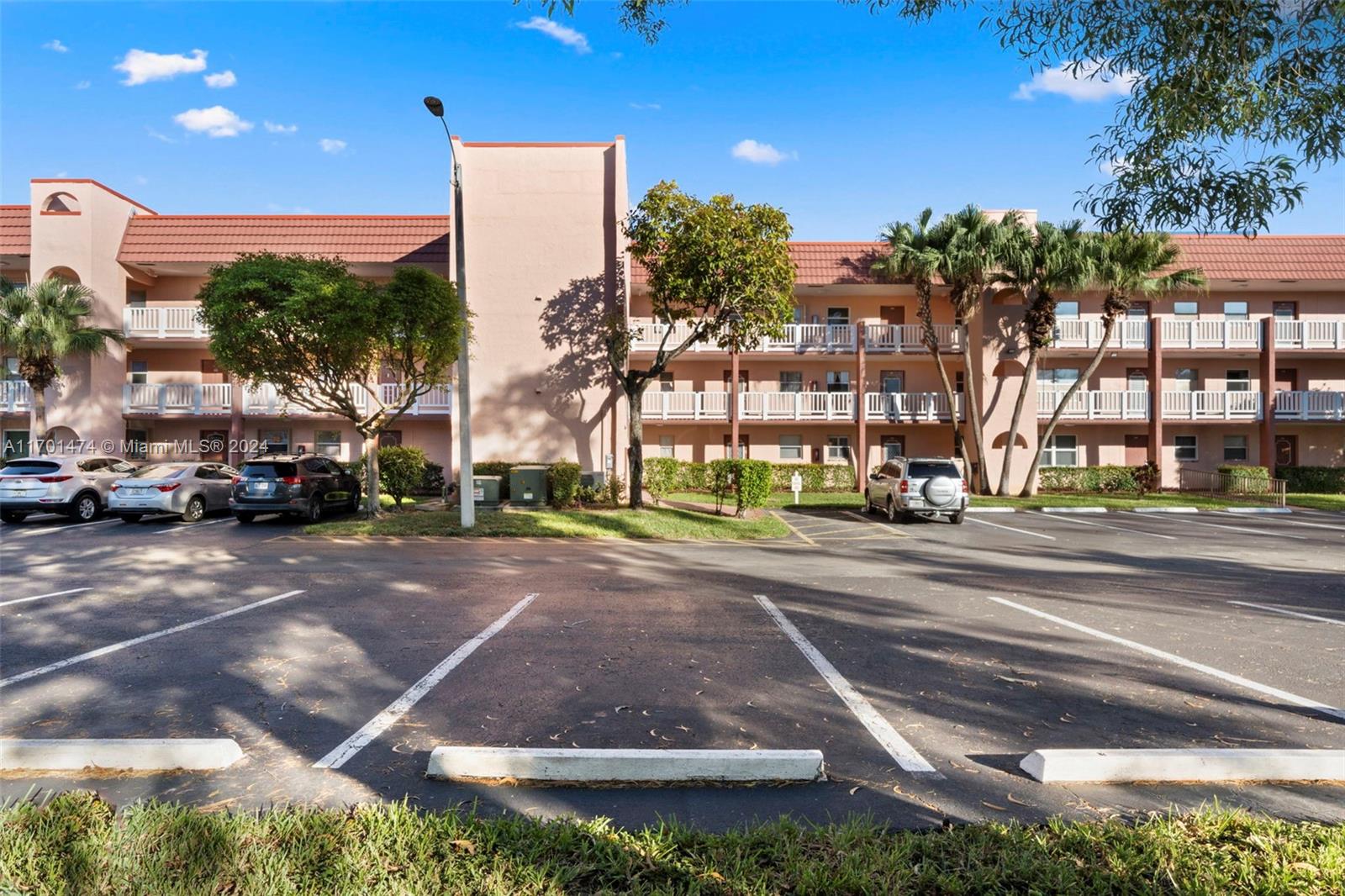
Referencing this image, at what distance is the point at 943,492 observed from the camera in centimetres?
1747

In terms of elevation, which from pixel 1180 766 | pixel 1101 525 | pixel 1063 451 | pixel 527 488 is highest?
pixel 1063 451

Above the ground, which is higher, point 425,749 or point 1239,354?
point 1239,354

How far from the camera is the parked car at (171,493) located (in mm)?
16406

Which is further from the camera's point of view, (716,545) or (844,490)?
(844,490)

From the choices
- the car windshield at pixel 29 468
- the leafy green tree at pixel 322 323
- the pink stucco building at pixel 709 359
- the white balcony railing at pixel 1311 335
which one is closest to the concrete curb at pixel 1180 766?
the leafy green tree at pixel 322 323

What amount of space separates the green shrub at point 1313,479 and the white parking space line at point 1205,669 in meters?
29.1

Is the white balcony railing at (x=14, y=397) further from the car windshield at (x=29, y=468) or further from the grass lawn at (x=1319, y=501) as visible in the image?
the grass lawn at (x=1319, y=501)

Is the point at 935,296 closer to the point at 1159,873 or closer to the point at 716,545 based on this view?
the point at 716,545

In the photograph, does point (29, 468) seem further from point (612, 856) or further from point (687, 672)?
point (612, 856)

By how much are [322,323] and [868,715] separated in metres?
14.6

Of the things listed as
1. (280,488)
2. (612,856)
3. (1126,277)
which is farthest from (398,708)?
(1126,277)

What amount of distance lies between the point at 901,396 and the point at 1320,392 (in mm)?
16998

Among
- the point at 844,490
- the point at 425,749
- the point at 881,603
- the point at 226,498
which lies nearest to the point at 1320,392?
the point at 844,490

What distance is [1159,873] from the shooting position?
279 centimetres
